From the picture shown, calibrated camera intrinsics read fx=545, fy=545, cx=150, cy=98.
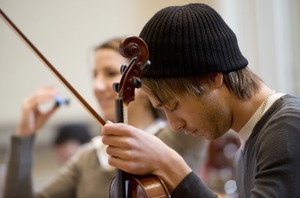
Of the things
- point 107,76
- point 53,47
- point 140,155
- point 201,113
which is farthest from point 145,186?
point 53,47

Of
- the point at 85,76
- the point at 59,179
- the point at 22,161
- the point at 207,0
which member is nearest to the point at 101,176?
the point at 59,179

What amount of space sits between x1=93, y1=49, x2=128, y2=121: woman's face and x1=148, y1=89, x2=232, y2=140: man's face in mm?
623

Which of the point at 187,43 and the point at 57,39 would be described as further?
the point at 57,39

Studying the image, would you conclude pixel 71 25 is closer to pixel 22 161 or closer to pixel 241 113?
pixel 22 161

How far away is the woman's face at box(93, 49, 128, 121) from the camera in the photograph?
1.59 metres

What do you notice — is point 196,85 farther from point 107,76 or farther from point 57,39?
point 57,39

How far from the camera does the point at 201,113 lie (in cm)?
95

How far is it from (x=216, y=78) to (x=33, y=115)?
95 centimetres

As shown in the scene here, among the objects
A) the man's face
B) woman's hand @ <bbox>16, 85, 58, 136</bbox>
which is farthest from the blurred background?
the man's face

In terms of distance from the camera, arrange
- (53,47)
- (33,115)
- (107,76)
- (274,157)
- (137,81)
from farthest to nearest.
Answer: (53,47) < (33,115) < (107,76) < (137,81) < (274,157)

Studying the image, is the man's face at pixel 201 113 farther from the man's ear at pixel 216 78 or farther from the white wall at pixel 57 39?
the white wall at pixel 57 39

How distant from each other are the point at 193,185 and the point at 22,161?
0.92 metres

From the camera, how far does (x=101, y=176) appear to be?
1547 millimetres

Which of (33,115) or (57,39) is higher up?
(33,115)
